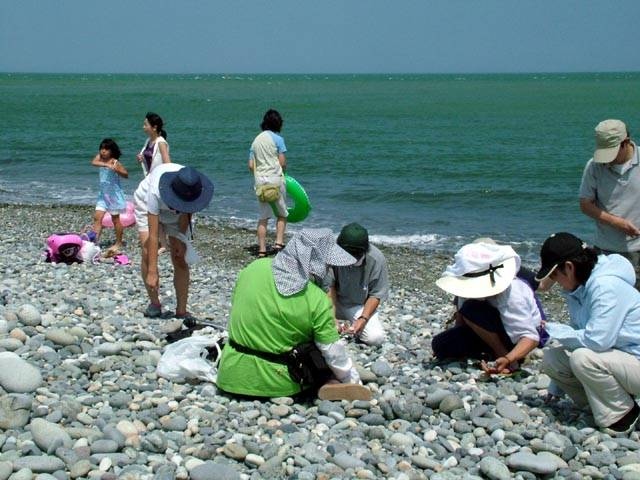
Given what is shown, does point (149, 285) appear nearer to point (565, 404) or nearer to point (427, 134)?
point (565, 404)

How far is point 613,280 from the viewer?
537 centimetres

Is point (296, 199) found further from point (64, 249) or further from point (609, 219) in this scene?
point (609, 219)

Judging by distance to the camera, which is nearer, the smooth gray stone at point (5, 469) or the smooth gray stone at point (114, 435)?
the smooth gray stone at point (5, 469)

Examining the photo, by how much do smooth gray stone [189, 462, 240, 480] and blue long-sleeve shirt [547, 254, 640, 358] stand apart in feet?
7.24

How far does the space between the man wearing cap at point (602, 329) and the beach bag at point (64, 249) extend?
7.72 metres

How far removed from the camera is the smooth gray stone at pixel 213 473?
15.8ft

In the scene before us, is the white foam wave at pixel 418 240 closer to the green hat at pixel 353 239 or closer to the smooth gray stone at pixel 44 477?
the green hat at pixel 353 239

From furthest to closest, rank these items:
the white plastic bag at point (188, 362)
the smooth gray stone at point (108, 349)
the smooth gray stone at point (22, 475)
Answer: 1. the smooth gray stone at point (108, 349)
2. the white plastic bag at point (188, 362)
3. the smooth gray stone at point (22, 475)

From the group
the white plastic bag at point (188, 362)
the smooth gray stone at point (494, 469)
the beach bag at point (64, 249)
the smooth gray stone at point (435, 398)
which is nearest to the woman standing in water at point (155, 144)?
the beach bag at point (64, 249)

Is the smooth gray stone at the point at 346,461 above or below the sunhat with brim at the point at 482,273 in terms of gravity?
below

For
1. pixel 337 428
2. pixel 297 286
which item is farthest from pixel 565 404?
pixel 297 286

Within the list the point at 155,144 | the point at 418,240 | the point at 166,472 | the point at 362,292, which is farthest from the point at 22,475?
the point at 418,240

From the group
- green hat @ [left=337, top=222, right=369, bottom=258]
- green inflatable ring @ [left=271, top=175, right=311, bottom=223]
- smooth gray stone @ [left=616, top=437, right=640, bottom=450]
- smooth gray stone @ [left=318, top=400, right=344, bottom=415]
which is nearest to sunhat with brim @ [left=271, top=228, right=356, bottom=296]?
smooth gray stone @ [left=318, top=400, right=344, bottom=415]

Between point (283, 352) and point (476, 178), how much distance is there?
62.7ft
